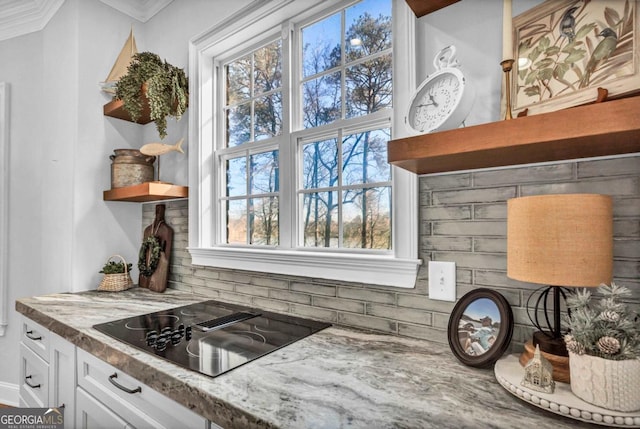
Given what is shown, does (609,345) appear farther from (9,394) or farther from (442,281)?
(9,394)

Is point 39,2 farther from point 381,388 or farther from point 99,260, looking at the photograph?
point 381,388

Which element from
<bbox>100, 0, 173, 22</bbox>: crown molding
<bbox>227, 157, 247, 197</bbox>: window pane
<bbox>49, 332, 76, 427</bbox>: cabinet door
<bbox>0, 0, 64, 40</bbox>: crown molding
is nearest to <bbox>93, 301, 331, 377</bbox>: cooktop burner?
<bbox>49, 332, 76, 427</bbox>: cabinet door

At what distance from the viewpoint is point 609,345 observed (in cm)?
73

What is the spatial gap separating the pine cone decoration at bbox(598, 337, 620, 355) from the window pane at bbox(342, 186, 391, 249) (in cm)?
85

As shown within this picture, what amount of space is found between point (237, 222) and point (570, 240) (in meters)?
1.78

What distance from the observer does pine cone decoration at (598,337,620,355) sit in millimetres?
730

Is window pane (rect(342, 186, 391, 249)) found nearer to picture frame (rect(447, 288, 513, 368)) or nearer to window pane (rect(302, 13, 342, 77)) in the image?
picture frame (rect(447, 288, 513, 368))

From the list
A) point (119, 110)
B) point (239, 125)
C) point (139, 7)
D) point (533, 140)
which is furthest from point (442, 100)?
point (139, 7)

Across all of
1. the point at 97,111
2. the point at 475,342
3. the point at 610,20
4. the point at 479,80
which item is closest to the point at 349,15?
the point at 479,80

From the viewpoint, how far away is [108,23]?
98.7 inches

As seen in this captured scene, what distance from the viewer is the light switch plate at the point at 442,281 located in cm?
122

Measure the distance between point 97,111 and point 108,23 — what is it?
2.15 feet

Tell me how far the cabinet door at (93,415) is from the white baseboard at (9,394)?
195 centimetres

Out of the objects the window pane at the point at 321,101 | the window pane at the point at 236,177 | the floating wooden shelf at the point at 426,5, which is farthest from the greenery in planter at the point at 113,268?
the floating wooden shelf at the point at 426,5
